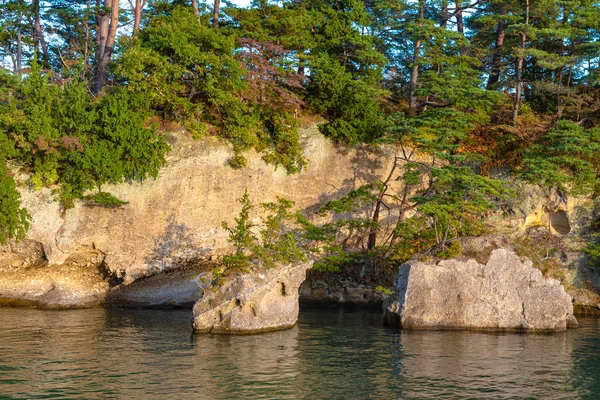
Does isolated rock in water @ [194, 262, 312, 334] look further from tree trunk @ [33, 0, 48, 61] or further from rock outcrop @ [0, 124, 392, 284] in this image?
tree trunk @ [33, 0, 48, 61]

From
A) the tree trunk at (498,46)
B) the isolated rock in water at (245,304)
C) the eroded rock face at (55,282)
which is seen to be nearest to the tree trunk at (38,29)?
the eroded rock face at (55,282)

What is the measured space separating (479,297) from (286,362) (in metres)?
8.74

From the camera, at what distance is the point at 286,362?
1539 cm

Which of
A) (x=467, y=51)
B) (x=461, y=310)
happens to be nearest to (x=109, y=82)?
(x=467, y=51)

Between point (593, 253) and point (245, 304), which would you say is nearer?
point (245, 304)

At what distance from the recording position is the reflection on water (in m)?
12.8

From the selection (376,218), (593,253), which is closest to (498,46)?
(376,218)

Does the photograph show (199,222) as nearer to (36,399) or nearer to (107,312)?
(107,312)

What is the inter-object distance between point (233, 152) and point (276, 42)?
18.5ft

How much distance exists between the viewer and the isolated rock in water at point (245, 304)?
758 inches

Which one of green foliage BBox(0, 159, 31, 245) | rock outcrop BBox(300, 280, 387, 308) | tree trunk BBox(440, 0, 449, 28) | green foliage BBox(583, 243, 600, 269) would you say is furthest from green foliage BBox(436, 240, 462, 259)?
green foliage BBox(0, 159, 31, 245)

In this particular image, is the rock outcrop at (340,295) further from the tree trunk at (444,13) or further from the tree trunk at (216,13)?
the tree trunk at (444,13)

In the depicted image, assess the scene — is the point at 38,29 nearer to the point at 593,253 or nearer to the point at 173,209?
the point at 173,209

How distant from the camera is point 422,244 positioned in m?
26.2
